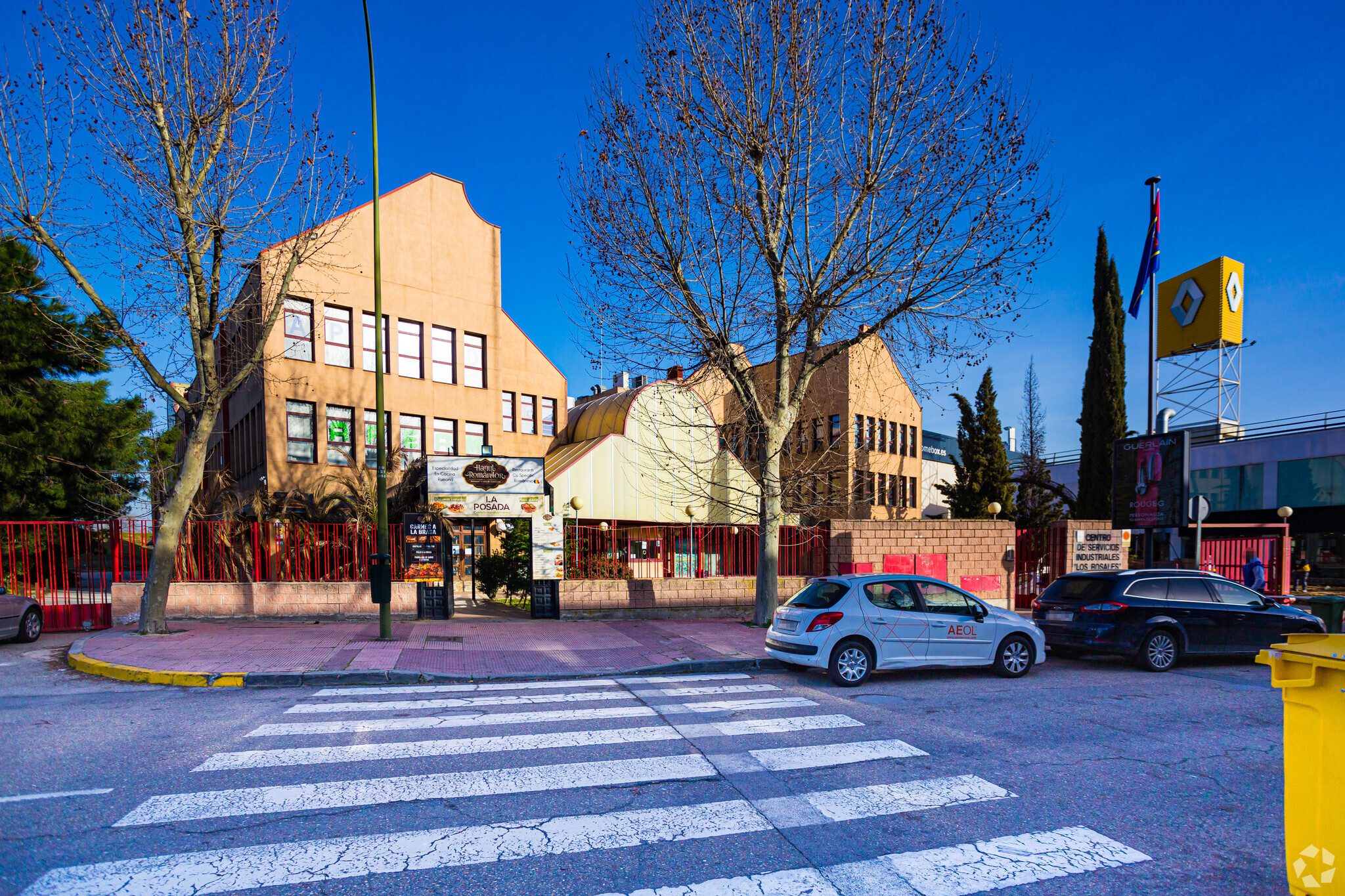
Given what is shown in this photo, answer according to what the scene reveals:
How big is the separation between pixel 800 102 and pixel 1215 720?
466 inches

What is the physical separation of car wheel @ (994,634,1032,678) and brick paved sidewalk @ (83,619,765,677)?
358 cm

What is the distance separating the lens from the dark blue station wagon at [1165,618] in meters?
11.0

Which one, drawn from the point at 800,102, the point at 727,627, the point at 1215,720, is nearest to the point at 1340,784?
the point at 1215,720

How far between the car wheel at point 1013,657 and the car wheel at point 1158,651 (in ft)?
6.74

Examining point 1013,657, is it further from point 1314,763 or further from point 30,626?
point 30,626

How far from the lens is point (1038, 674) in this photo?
10.6 meters

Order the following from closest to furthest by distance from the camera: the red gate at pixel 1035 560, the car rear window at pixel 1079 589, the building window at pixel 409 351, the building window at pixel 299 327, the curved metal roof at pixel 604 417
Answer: the car rear window at pixel 1079 589
the red gate at pixel 1035 560
the building window at pixel 299 327
the building window at pixel 409 351
the curved metal roof at pixel 604 417

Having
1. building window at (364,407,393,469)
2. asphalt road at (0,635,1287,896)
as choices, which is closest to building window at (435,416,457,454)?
building window at (364,407,393,469)

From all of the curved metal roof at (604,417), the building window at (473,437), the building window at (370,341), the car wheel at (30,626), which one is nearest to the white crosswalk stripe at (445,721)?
the car wheel at (30,626)

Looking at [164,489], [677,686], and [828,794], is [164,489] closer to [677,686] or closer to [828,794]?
[677,686]

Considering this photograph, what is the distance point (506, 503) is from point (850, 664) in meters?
9.11

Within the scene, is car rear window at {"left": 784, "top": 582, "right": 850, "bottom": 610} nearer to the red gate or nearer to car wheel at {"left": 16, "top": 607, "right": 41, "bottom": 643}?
the red gate

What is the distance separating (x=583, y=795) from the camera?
5.30 metres

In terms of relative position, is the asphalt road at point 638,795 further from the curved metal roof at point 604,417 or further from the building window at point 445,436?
the building window at point 445,436
